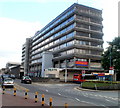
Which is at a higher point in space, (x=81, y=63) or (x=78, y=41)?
(x=78, y=41)

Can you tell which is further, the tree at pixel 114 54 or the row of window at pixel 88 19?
the row of window at pixel 88 19

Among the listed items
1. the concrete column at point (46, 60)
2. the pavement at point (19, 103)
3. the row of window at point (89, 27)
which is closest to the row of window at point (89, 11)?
the row of window at point (89, 27)

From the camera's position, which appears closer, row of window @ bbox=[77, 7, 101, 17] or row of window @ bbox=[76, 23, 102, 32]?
row of window @ bbox=[76, 23, 102, 32]

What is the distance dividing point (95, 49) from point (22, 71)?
229 feet

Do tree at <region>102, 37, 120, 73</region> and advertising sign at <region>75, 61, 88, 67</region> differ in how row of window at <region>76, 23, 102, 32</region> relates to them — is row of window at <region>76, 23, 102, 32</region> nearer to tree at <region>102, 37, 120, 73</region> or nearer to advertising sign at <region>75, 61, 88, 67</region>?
advertising sign at <region>75, 61, 88, 67</region>

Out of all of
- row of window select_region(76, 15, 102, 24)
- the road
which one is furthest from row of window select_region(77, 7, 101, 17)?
the road

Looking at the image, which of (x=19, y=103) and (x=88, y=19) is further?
(x=88, y=19)

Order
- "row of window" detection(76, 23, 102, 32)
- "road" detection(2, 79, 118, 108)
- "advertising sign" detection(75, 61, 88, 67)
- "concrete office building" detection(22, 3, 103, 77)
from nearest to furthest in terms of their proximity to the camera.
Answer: "road" detection(2, 79, 118, 108) < "advertising sign" detection(75, 61, 88, 67) < "concrete office building" detection(22, 3, 103, 77) < "row of window" detection(76, 23, 102, 32)

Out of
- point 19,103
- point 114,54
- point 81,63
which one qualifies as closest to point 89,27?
point 81,63

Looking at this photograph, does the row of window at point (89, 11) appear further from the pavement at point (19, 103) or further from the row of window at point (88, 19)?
the pavement at point (19, 103)

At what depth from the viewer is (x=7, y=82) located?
29.8 metres

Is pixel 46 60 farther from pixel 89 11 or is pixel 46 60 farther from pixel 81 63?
pixel 89 11

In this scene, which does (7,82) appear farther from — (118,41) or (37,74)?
(37,74)

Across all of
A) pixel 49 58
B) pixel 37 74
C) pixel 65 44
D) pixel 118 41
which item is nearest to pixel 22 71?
pixel 37 74
